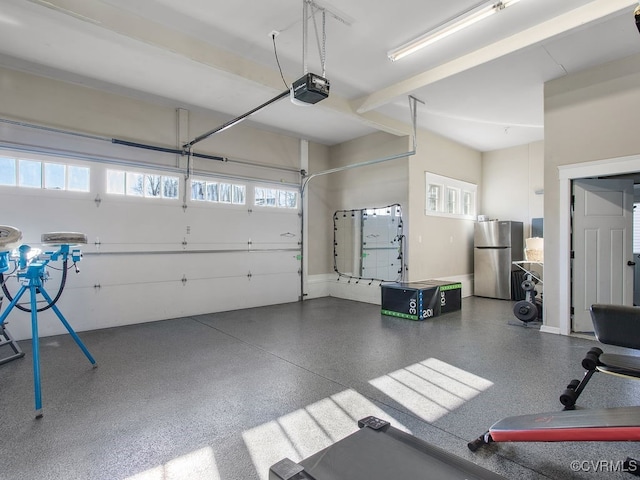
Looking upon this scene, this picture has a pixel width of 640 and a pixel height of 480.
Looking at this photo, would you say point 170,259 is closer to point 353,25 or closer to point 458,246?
point 353,25

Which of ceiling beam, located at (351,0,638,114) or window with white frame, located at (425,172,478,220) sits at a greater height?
ceiling beam, located at (351,0,638,114)

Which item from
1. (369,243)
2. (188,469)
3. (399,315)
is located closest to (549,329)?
(399,315)

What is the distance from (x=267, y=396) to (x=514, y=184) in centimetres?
764

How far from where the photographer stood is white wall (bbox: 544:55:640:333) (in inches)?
161

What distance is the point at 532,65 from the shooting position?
4.28 meters

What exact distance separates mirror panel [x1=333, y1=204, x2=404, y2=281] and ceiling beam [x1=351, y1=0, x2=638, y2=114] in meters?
2.33

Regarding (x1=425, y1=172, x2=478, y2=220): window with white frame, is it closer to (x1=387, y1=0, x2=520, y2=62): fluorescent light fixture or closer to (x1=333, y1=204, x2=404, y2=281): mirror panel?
(x1=333, y1=204, x2=404, y2=281): mirror panel

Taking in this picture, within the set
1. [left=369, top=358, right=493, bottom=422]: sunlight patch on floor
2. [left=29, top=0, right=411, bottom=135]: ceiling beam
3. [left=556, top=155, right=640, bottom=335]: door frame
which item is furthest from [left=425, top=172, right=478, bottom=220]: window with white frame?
[left=369, top=358, right=493, bottom=422]: sunlight patch on floor

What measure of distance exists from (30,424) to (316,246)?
5853 millimetres

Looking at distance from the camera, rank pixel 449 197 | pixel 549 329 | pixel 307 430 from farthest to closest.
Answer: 1. pixel 449 197
2. pixel 549 329
3. pixel 307 430

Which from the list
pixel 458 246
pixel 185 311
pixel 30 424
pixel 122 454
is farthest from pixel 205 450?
pixel 458 246

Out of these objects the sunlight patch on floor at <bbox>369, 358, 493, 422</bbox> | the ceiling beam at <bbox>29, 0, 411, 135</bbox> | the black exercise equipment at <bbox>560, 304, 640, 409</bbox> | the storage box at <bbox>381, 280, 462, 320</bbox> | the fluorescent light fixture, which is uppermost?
the fluorescent light fixture

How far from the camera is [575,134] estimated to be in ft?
14.6

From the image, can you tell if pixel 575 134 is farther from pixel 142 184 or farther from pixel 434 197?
pixel 142 184
